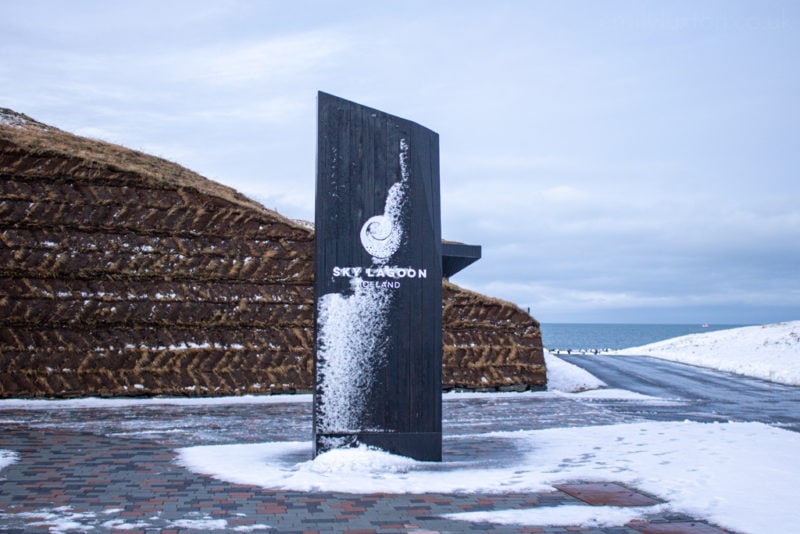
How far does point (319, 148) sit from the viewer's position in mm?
9375

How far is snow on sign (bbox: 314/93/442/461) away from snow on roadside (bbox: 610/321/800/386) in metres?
18.1

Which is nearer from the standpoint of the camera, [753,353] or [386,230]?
[386,230]

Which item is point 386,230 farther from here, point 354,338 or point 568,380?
point 568,380

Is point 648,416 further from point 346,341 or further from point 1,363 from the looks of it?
point 1,363

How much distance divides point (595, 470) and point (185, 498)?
167 inches

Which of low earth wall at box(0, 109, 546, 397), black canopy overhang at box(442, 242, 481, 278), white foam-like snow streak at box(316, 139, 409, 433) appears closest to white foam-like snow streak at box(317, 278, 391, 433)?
white foam-like snow streak at box(316, 139, 409, 433)

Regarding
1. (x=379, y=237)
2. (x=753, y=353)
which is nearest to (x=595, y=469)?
(x=379, y=237)

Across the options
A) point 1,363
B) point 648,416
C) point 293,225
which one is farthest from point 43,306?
point 648,416

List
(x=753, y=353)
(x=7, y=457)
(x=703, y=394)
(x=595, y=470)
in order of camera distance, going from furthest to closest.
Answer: (x=753, y=353)
(x=703, y=394)
(x=7, y=457)
(x=595, y=470)

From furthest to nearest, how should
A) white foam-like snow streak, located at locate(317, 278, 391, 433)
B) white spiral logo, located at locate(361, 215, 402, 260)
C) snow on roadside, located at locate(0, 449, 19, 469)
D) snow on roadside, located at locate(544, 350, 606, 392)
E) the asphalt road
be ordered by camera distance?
snow on roadside, located at locate(544, 350, 606, 392), the asphalt road, white spiral logo, located at locate(361, 215, 402, 260), white foam-like snow streak, located at locate(317, 278, 391, 433), snow on roadside, located at locate(0, 449, 19, 469)

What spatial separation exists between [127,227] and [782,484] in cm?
1485

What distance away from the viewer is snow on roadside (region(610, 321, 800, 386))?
2614 centimetres

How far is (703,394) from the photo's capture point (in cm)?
1928

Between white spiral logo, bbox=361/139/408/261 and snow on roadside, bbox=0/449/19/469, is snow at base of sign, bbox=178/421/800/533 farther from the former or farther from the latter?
white spiral logo, bbox=361/139/408/261
